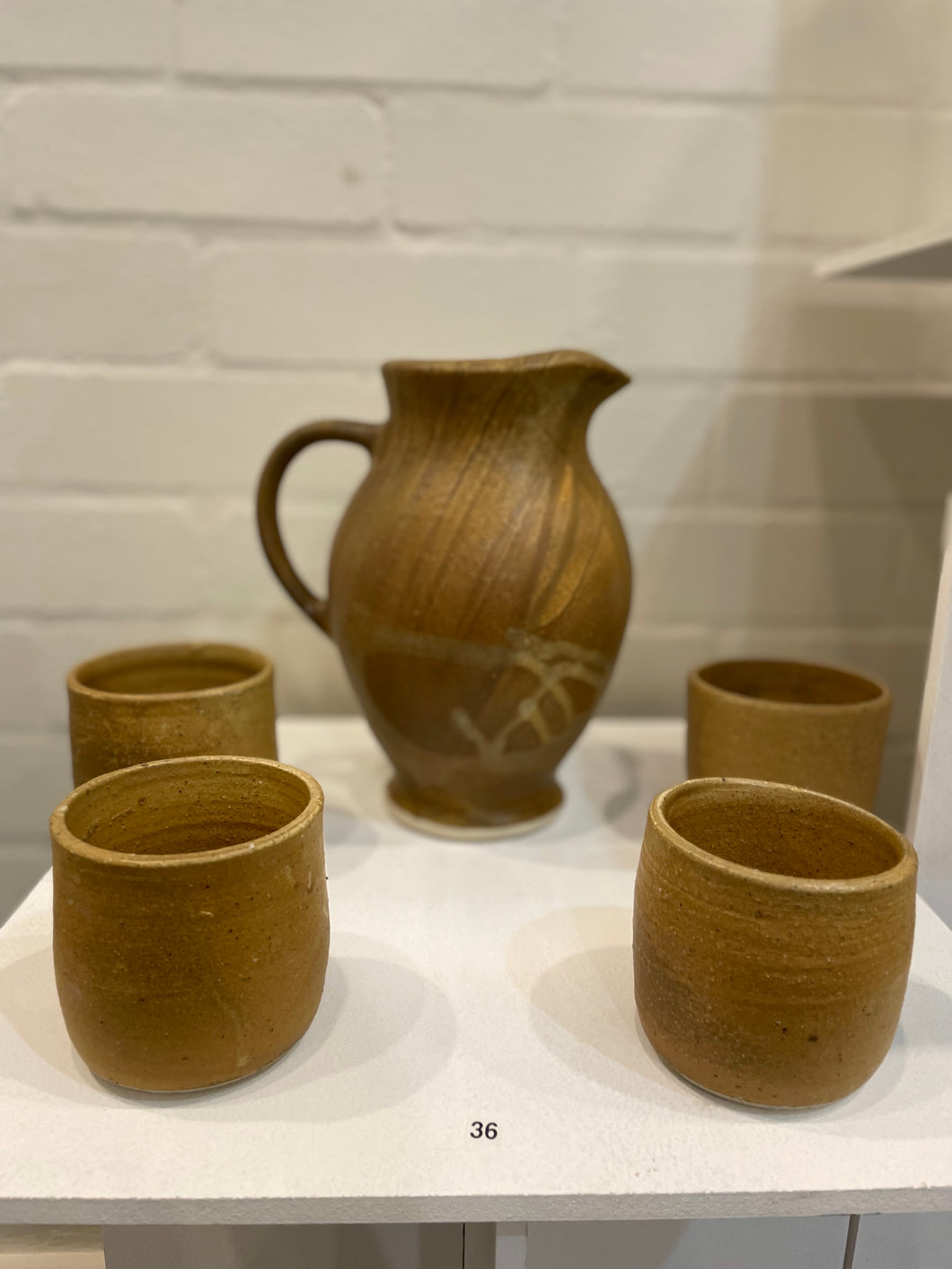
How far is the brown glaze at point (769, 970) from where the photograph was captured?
15.4 inches

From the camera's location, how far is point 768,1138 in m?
0.41

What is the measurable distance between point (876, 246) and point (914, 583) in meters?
0.37

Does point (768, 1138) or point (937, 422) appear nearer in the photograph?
point (768, 1138)

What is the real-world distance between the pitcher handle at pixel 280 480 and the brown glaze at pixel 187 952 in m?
0.29

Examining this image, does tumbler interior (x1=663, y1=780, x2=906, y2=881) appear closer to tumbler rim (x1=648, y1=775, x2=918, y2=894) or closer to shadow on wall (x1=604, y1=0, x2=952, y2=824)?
tumbler rim (x1=648, y1=775, x2=918, y2=894)

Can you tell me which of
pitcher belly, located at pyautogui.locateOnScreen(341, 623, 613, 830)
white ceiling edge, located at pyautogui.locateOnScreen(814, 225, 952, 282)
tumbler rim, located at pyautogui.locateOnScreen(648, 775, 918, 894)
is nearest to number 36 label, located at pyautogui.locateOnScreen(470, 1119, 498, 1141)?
tumbler rim, located at pyautogui.locateOnScreen(648, 775, 918, 894)

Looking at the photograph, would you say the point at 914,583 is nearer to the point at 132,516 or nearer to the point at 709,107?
the point at 709,107

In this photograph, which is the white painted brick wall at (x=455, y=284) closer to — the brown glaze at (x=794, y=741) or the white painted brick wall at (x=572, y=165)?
the white painted brick wall at (x=572, y=165)

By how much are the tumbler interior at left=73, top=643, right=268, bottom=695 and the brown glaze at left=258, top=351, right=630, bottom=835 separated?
0.09m

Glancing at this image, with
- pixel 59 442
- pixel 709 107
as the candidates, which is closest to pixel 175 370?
pixel 59 442

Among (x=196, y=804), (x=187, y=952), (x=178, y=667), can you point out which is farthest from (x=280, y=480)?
(x=187, y=952)

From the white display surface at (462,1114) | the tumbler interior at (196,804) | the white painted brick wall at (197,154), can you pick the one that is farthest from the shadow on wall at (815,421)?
the tumbler interior at (196,804)

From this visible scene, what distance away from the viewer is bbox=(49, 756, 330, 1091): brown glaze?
1.28ft

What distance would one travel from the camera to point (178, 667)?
708 millimetres
